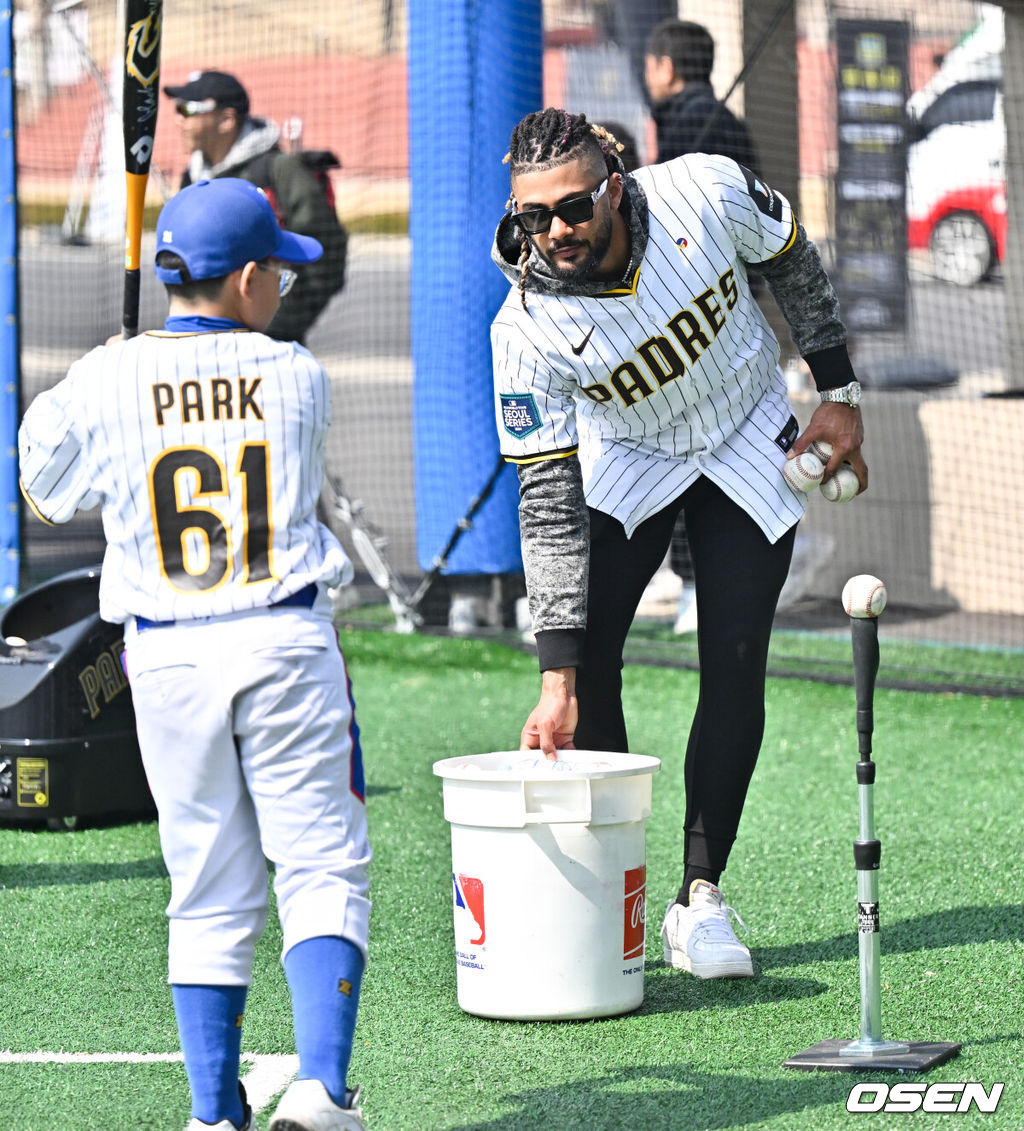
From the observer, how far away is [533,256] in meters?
3.42

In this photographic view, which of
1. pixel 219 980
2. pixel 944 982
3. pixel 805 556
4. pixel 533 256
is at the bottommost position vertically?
pixel 944 982

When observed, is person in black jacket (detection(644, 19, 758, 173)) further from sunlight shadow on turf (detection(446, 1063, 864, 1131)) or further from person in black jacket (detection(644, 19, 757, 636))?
sunlight shadow on turf (detection(446, 1063, 864, 1131))

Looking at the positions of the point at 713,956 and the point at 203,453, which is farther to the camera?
the point at 713,956

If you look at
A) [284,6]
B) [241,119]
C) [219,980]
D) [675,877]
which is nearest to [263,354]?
[219,980]

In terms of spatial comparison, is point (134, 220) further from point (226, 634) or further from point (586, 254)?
point (226, 634)

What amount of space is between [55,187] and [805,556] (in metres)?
6.68

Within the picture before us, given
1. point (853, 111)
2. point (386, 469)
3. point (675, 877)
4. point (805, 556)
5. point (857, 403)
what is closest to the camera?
point (857, 403)

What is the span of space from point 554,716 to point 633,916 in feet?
1.40

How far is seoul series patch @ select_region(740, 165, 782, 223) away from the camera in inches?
140

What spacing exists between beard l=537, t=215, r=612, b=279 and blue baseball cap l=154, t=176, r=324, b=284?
31.6 inches

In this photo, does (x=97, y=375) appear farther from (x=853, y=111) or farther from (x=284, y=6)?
(x=284, y=6)

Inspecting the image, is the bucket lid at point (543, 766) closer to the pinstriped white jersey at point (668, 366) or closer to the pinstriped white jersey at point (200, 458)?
the pinstriped white jersey at point (668, 366)

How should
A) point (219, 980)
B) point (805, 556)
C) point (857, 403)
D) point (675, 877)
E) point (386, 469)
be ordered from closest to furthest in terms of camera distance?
1. point (219, 980)
2. point (857, 403)
3. point (675, 877)
4. point (805, 556)
5. point (386, 469)

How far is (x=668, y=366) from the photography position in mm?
3480
